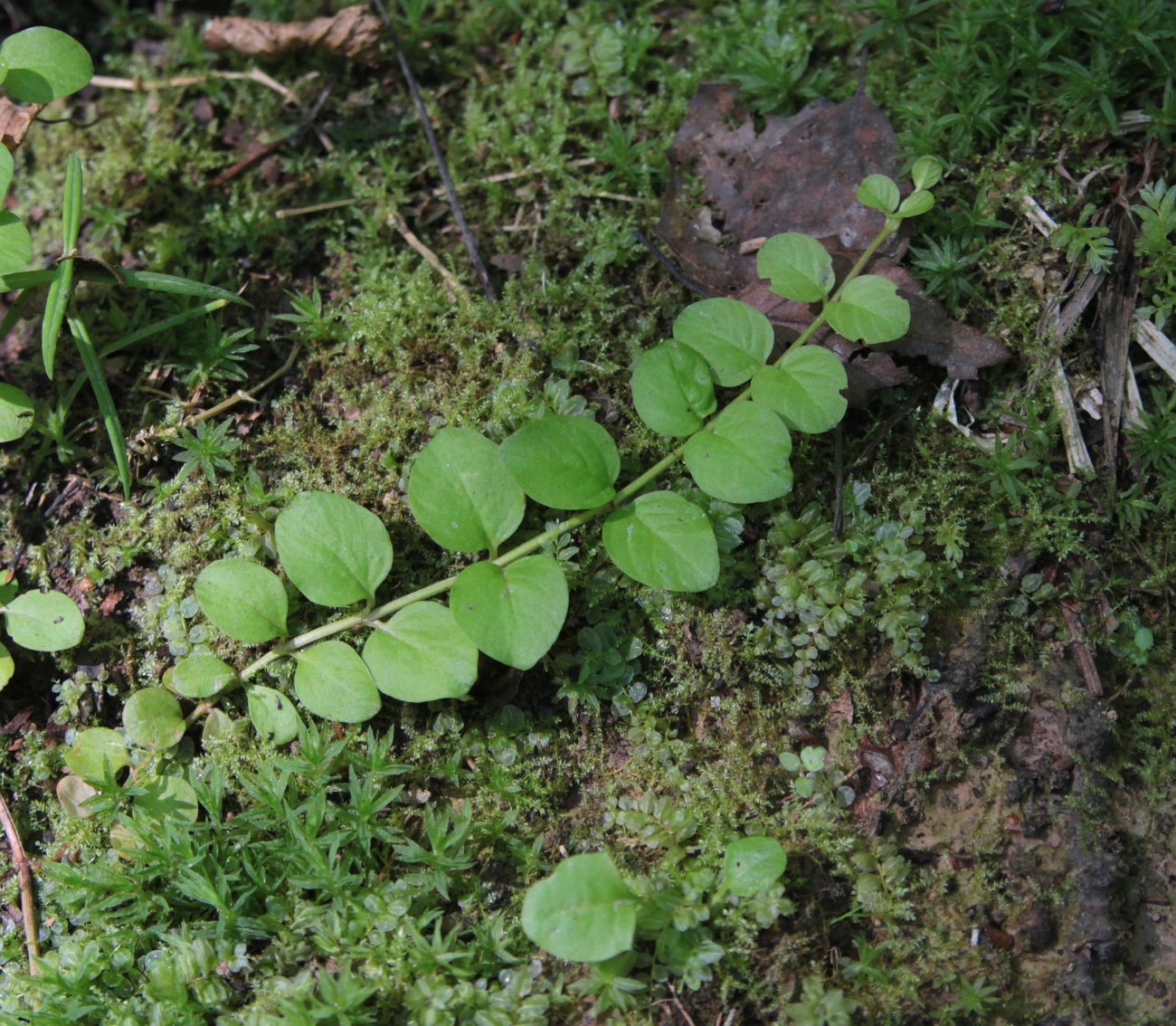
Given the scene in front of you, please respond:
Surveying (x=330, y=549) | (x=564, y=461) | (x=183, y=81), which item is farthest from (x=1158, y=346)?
(x=183, y=81)

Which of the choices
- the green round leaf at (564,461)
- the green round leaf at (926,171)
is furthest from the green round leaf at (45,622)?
the green round leaf at (926,171)

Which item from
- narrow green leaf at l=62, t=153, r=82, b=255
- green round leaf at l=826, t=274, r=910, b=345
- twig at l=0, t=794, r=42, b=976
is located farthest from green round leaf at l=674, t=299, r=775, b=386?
twig at l=0, t=794, r=42, b=976

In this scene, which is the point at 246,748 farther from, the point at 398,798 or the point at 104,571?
the point at 104,571

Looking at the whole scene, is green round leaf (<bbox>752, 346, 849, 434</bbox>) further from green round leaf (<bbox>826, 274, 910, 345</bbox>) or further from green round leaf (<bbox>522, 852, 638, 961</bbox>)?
green round leaf (<bbox>522, 852, 638, 961</bbox>)

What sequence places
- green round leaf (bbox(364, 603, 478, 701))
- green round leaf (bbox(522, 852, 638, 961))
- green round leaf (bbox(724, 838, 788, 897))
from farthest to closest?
green round leaf (bbox(364, 603, 478, 701)), green round leaf (bbox(724, 838, 788, 897)), green round leaf (bbox(522, 852, 638, 961))

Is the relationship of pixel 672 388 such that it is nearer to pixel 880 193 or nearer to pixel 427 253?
pixel 880 193

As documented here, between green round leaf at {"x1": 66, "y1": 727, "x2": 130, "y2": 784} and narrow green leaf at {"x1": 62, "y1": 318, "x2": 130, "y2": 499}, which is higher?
narrow green leaf at {"x1": 62, "y1": 318, "x2": 130, "y2": 499}
